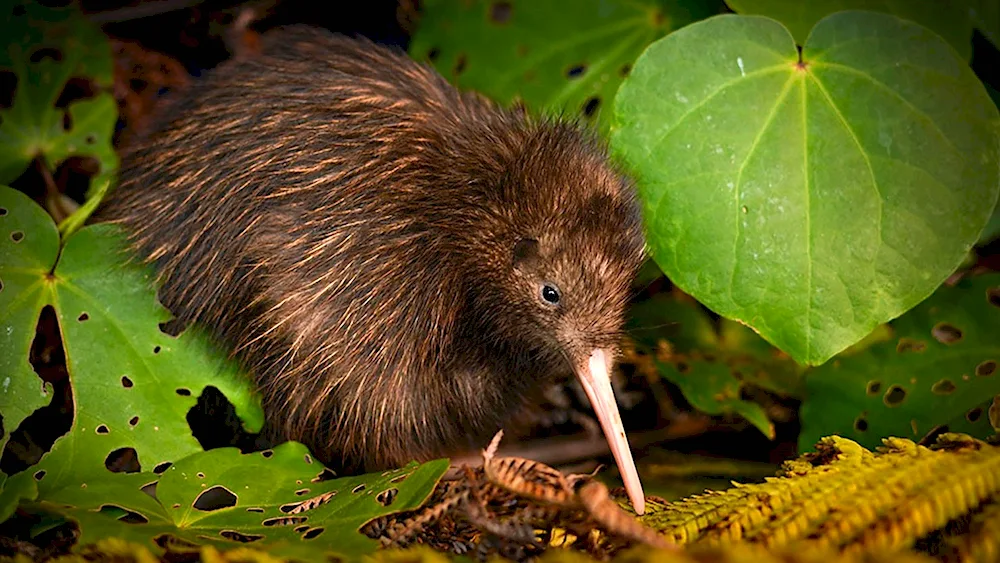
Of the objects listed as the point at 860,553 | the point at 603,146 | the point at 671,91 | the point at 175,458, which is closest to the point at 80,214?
the point at 175,458

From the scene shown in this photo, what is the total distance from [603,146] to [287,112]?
57cm

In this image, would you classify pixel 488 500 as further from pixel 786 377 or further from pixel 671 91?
pixel 786 377

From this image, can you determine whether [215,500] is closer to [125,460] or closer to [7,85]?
[125,460]

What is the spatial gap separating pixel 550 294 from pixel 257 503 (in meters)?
0.56

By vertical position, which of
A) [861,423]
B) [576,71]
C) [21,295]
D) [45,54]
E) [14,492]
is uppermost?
[45,54]

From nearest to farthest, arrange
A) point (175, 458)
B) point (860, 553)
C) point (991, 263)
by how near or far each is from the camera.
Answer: point (860, 553) → point (175, 458) → point (991, 263)

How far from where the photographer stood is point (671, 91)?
5.35 feet

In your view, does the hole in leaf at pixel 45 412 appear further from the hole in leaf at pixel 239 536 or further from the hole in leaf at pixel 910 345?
the hole in leaf at pixel 910 345

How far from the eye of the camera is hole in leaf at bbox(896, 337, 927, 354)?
1.71 meters

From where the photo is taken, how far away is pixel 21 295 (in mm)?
1489

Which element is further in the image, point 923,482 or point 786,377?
point 786,377

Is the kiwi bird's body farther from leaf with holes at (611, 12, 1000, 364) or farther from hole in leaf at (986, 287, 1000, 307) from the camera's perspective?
hole in leaf at (986, 287, 1000, 307)

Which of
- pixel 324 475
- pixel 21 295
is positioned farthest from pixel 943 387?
pixel 21 295

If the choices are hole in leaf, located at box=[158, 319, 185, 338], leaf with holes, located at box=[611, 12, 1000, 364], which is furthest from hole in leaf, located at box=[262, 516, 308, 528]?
leaf with holes, located at box=[611, 12, 1000, 364]
